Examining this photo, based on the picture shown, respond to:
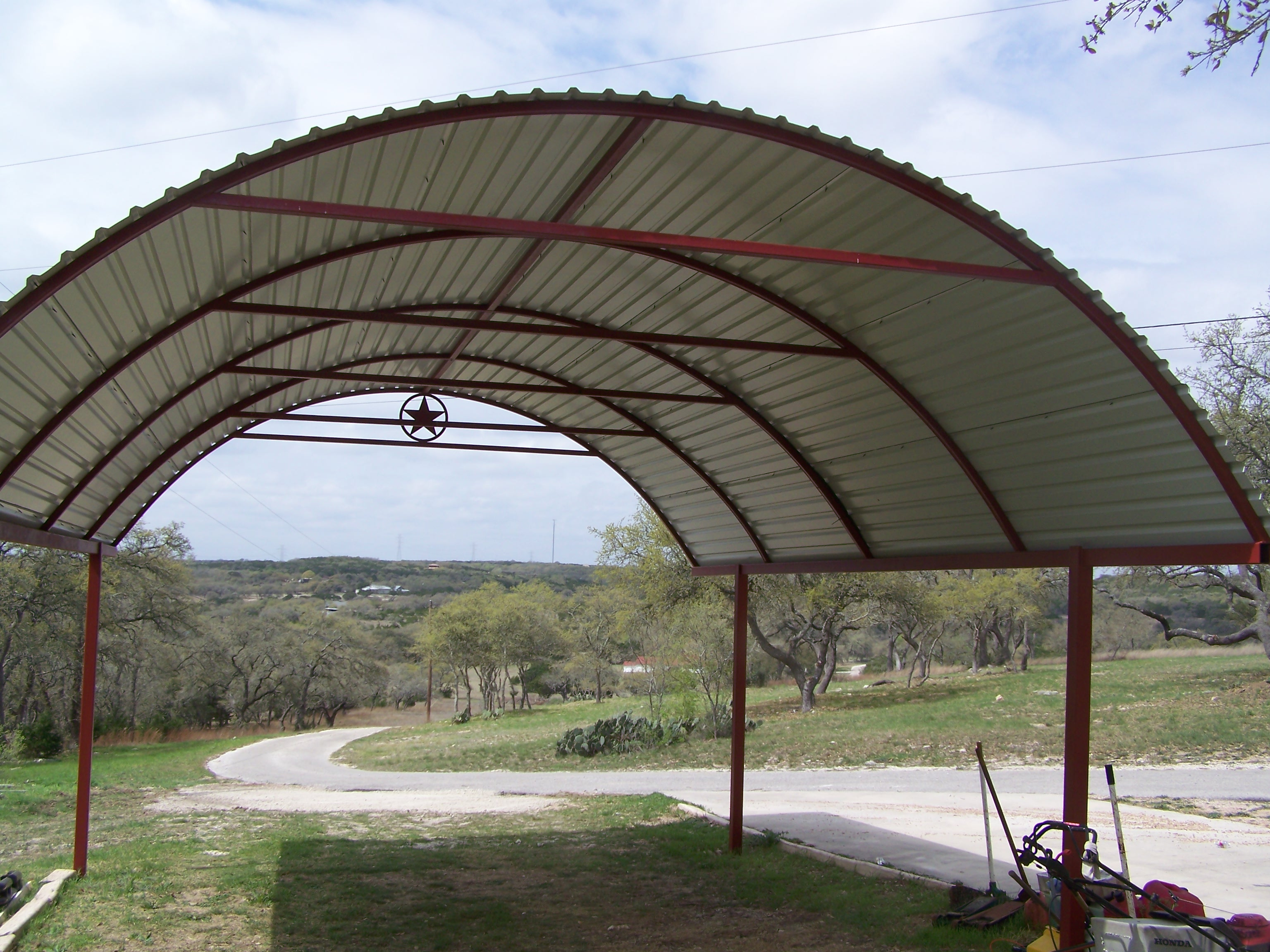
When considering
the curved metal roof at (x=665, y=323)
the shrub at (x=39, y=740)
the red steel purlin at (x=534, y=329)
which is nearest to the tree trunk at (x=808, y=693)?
the curved metal roof at (x=665, y=323)

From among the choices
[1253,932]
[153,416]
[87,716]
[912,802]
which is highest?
[153,416]

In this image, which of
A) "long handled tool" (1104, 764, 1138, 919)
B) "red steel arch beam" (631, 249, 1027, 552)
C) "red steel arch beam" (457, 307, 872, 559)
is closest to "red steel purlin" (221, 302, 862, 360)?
"red steel arch beam" (631, 249, 1027, 552)

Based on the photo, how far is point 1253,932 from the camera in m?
5.93

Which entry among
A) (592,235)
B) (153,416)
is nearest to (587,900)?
(153,416)

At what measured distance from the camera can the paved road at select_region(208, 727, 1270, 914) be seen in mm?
10242

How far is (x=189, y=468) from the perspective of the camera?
A: 1134 centimetres

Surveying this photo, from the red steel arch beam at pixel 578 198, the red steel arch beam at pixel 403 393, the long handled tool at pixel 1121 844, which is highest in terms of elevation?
the red steel arch beam at pixel 578 198

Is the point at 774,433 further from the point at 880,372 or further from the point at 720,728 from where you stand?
the point at 720,728

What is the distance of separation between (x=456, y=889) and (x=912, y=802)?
900cm

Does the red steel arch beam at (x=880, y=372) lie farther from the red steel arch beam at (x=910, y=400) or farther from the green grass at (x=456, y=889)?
the green grass at (x=456, y=889)

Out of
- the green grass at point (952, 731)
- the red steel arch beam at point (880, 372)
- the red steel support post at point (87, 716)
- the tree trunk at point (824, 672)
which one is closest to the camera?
the red steel arch beam at point (880, 372)

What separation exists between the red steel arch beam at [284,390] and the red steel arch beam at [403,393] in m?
0.43

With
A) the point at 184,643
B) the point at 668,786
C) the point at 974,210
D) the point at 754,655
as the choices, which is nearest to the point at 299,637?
the point at 184,643

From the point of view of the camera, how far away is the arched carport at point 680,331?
18.9 feet
